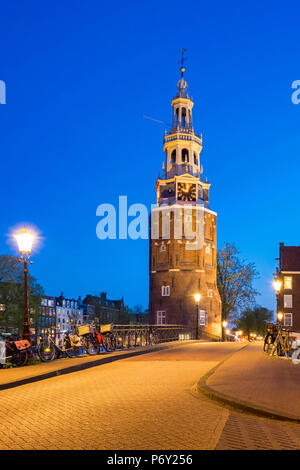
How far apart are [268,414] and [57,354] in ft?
34.1

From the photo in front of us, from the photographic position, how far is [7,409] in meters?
8.32

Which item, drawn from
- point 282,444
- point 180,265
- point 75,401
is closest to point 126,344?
point 75,401

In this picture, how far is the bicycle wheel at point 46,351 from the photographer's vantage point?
15.7 m

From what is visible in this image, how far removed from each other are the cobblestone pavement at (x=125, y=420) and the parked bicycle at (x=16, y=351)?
10.2 ft

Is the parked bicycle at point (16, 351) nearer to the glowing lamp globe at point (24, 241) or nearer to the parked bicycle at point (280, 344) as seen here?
the glowing lamp globe at point (24, 241)

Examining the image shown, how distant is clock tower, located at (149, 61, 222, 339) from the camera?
58844 millimetres

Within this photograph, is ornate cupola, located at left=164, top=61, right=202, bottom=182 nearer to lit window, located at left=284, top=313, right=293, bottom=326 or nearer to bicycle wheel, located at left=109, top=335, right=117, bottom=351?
lit window, located at left=284, top=313, right=293, bottom=326

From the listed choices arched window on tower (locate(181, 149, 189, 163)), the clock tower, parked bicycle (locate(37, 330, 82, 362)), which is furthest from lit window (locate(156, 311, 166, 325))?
parked bicycle (locate(37, 330, 82, 362))

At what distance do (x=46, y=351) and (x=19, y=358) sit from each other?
1442mm

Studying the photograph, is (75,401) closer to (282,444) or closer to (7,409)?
(7,409)

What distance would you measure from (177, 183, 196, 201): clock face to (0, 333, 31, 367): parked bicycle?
4737 centimetres

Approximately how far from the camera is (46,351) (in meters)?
16.2

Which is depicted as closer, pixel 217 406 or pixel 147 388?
pixel 217 406
